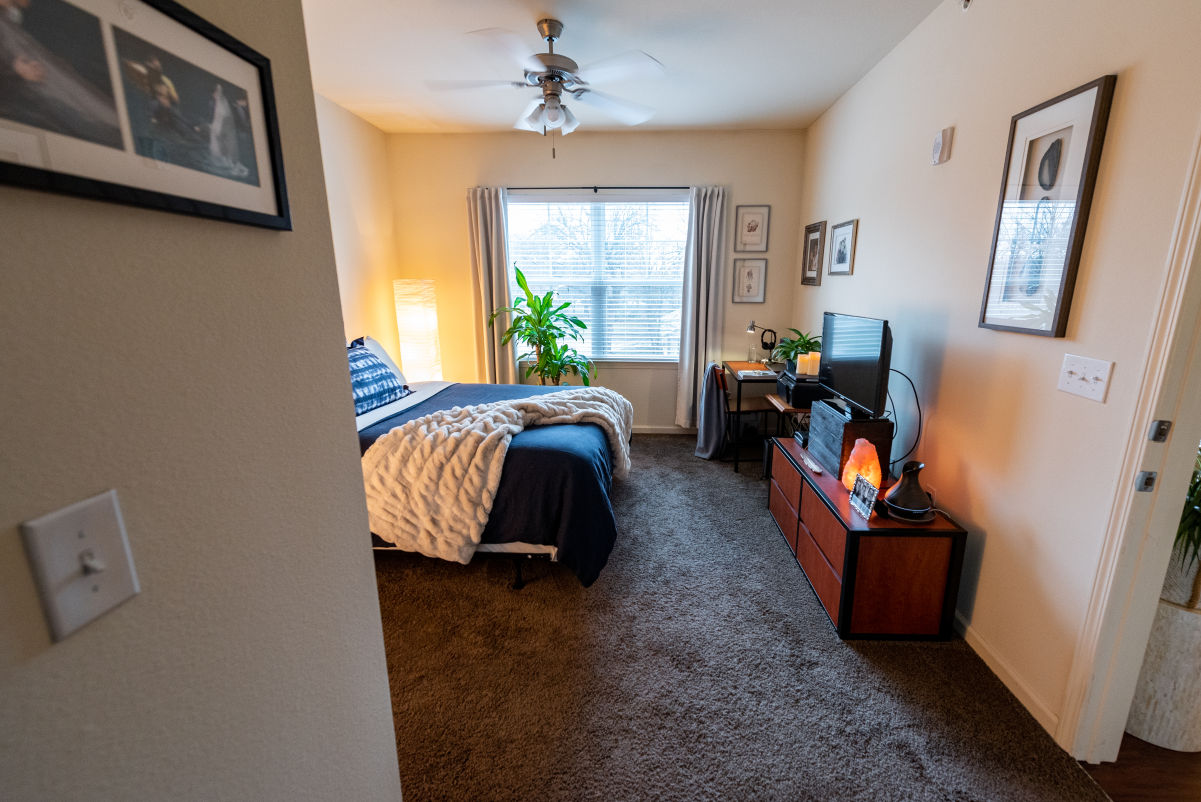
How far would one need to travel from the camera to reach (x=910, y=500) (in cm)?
197

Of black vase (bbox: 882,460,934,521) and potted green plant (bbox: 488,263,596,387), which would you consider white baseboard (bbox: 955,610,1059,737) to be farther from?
potted green plant (bbox: 488,263,596,387)

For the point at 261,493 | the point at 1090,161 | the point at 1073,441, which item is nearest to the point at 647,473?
the point at 1073,441

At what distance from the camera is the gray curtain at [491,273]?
425 centimetres

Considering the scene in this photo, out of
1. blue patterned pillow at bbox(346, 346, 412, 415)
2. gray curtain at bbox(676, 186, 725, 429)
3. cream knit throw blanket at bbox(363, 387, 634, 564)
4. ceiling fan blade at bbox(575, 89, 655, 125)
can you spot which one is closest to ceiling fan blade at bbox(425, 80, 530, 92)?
ceiling fan blade at bbox(575, 89, 655, 125)

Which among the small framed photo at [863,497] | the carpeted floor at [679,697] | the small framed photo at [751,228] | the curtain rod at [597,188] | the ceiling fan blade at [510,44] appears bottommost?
the carpeted floor at [679,697]

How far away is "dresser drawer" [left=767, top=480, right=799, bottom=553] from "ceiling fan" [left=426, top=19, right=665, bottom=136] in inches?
84.5

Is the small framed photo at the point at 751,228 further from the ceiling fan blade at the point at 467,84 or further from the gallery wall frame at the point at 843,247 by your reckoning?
the ceiling fan blade at the point at 467,84

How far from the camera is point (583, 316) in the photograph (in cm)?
463

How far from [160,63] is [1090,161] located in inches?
84.4

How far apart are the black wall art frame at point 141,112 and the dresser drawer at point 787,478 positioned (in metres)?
2.48

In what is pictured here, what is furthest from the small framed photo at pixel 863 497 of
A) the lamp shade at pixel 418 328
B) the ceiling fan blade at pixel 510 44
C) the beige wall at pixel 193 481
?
the lamp shade at pixel 418 328

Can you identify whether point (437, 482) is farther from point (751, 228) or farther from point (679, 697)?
point (751, 228)

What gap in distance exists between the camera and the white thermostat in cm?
217

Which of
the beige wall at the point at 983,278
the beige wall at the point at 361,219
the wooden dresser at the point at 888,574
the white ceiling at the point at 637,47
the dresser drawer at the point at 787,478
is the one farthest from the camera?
the beige wall at the point at 361,219
